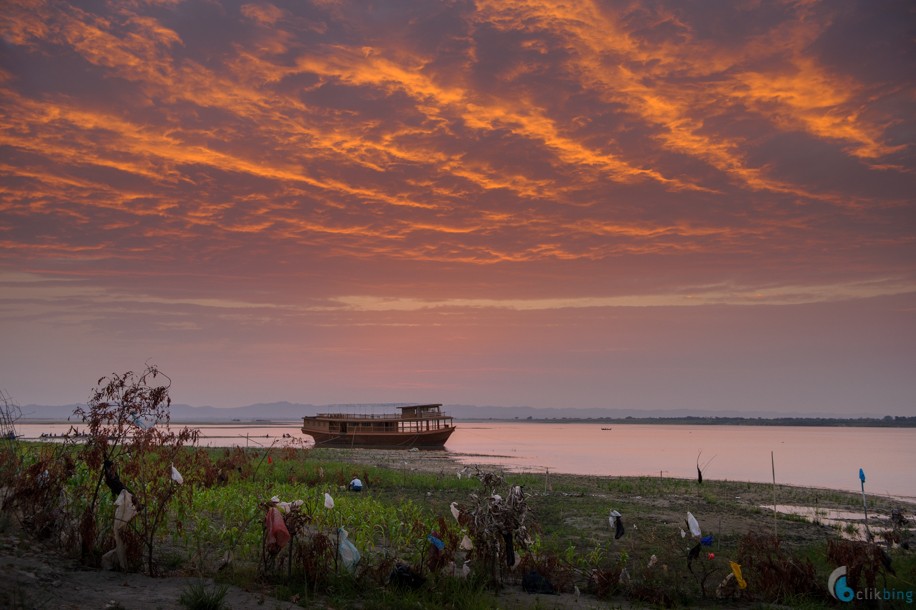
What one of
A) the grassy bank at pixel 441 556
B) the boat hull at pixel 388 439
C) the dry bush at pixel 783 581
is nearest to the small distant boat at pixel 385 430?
the boat hull at pixel 388 439

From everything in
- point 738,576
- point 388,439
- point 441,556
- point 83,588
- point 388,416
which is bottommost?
point 388,439

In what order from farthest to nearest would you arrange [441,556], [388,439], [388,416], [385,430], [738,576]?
[388,416]
[385,430]
[388,439]
[738,576]
[441,556]

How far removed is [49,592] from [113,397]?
9.54 feet

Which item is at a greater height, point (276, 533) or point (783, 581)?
point (276, 533)

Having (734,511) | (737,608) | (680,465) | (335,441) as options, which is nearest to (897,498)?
(734,511)

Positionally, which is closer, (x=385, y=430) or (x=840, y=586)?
(x=840, y=586)

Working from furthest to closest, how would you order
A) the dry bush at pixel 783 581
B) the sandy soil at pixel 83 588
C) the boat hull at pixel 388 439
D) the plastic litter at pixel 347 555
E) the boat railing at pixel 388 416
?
1. the boat railing at pixel 388 416
2. the boat hull at pixel 388 439
3. the dry bush at pixel 783 581
4. the plastic litter at pixel 347 555
5. the sandy soil at pixel 83 588

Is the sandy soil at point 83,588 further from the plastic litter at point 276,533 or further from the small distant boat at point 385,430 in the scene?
the small distant boat at point 385,430

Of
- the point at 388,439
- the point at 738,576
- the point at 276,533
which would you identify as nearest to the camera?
the point at 276,533

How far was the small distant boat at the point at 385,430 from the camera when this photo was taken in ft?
206

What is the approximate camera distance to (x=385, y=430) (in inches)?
2501

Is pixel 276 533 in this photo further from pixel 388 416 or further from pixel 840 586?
pixel 388 416

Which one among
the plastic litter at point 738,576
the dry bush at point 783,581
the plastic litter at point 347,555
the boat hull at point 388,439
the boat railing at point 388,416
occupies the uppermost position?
the boat railing at point 388,416

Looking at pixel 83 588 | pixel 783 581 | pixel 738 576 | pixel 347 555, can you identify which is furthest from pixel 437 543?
pixel 783 581
